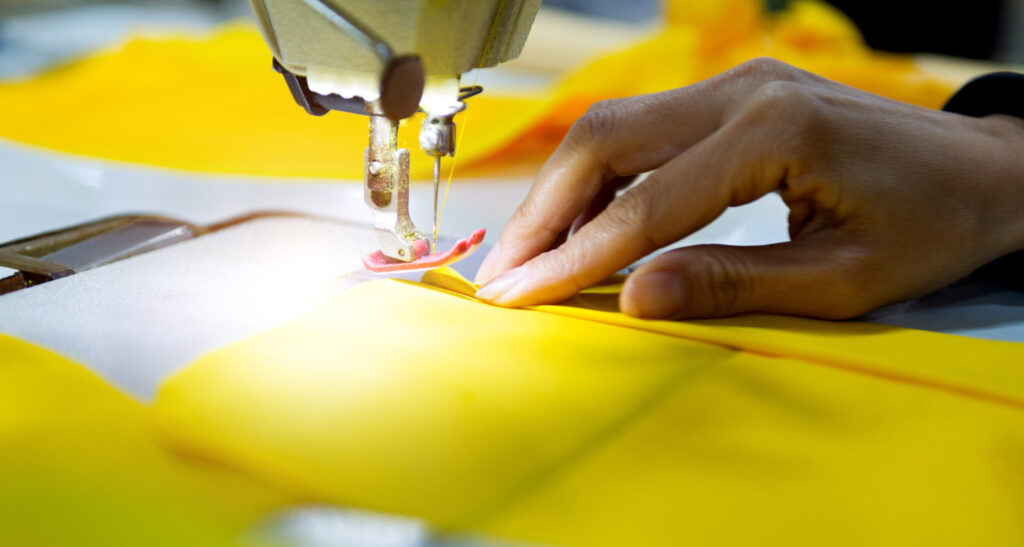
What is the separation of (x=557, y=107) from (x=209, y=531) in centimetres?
141

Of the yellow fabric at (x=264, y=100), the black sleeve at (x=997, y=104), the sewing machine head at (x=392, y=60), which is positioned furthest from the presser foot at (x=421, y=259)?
the black sleeve at (x=997, y=104)

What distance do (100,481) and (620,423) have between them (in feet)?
1.34

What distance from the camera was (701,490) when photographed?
0.64m

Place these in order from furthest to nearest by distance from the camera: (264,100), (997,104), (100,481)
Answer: (264,100), (997,104), (100,481)

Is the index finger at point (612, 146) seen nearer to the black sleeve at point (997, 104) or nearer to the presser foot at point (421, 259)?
the presser foot at point (421, 259)

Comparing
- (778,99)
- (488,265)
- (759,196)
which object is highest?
(778,99)

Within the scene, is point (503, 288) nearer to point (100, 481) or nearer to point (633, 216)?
point (633, 216)

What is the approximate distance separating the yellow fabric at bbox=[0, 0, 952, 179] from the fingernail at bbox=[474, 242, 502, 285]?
0.52 meters

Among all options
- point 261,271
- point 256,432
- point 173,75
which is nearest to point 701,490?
point 256,432

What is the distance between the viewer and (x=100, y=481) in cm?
62

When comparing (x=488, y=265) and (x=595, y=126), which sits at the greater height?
(x=595, y=126)

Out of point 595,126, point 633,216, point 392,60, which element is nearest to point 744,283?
point 633,216

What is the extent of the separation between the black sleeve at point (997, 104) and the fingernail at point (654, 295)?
20.1 inches

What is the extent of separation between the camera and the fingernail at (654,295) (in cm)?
90
